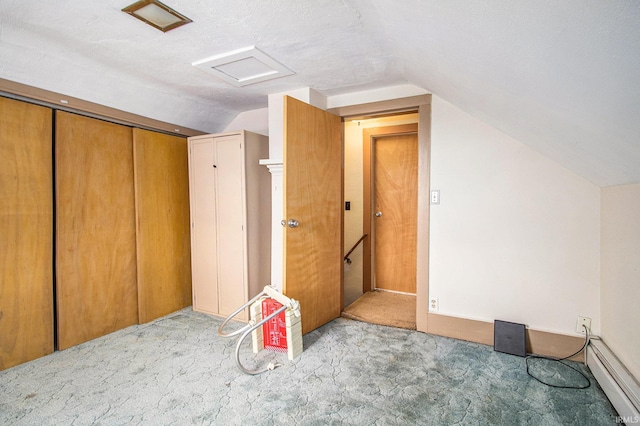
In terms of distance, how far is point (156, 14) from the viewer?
5.35 feet

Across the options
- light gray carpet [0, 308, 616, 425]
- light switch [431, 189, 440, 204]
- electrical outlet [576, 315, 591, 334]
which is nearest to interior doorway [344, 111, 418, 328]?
light switch [431, 189, 440, 204]

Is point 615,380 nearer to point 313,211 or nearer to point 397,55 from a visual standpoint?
point 313,211

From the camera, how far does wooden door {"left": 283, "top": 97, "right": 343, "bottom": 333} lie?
2404mm

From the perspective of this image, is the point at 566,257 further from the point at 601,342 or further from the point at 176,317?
the point at 176,317

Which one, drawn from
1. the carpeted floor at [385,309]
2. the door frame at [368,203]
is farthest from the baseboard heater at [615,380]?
the door frame at [368,203]

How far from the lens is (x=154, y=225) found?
3.05 m

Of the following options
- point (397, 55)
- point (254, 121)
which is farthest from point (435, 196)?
point (254, 121)

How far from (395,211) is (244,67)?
236cm

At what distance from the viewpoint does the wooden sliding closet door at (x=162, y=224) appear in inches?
116

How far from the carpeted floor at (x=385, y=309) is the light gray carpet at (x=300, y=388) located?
13.5 inches

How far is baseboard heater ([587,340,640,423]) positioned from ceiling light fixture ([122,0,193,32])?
2903 millimetres

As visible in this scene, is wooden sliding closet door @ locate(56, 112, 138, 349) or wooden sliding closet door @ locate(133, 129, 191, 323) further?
wooden sliding closet door @ locate(133, 129, 191, 323)

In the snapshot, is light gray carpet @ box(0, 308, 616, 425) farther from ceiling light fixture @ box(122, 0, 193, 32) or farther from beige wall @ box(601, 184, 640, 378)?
ceiling light fixture @ box(122, 0, 193, 32)

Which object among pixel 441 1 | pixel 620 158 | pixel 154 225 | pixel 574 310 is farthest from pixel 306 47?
pixel 574 310
